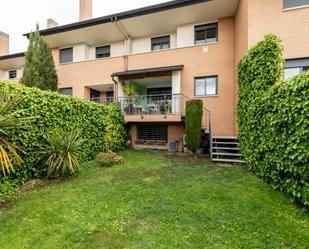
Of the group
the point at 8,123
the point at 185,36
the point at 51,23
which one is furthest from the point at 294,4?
the point at 51,23

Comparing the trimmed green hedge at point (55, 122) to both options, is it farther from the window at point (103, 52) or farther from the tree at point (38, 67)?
the window at point (103, 52)

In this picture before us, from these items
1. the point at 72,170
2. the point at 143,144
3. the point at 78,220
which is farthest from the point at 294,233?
the point at 143,144

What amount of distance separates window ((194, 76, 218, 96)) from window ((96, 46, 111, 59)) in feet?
25.0

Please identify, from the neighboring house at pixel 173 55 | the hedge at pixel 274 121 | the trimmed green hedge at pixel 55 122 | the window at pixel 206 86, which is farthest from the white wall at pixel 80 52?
the hedge at pixel 274 121

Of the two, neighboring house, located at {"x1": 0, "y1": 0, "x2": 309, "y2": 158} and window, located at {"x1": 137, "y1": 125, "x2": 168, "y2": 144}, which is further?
window, located at {"x1": 137, "y1": 125, "x2": 168, "y2": 144}

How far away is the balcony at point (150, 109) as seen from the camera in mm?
12414

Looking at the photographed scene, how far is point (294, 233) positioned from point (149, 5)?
1357 centimetres

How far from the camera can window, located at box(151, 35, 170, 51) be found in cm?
1516

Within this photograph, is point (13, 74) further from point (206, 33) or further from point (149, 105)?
point (206, 33)

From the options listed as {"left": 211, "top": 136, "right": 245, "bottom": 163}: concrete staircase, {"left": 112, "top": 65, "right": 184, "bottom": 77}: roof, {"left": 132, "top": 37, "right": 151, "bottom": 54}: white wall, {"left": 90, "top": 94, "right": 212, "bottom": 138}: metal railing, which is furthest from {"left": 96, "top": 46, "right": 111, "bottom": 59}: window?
{"left": 211, "top": 136, "right": 245, "bottom": 163}: concrete staircase

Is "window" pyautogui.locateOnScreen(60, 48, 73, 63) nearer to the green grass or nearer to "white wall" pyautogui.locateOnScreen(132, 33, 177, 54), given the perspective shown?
"white wall" pyautogui.locateOnScreen(132, 33, 177, 54)

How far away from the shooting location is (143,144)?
14.5 meters

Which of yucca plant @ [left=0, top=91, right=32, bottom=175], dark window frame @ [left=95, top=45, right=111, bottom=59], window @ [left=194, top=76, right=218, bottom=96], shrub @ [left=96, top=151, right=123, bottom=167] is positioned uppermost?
dark window frame @ [left=95, top=45, right=111, bottom=59]

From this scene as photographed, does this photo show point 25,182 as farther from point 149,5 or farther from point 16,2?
point 16,2
